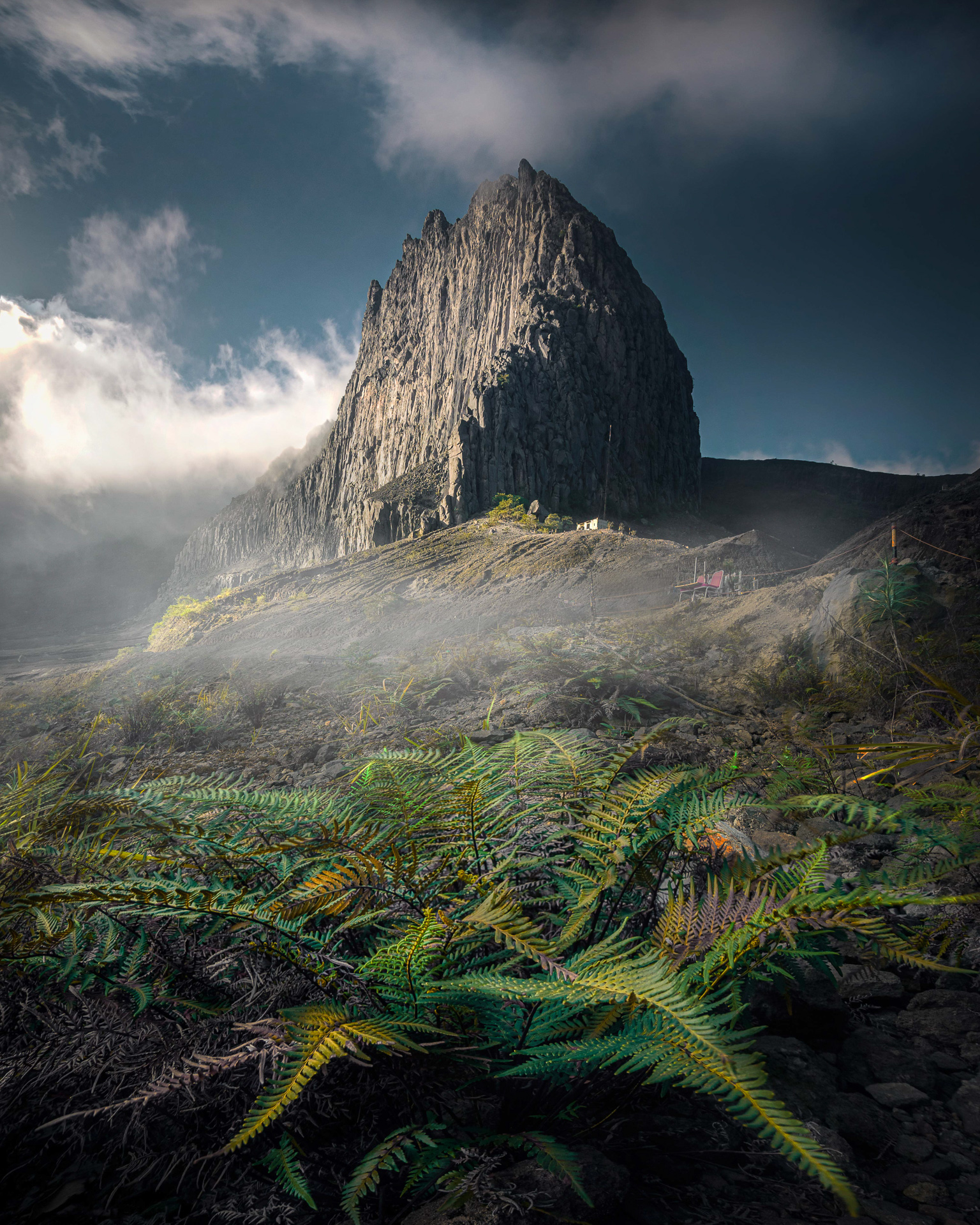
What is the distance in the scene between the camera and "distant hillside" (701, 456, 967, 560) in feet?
169

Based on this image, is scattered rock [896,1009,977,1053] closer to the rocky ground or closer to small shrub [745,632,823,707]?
the rocky ground

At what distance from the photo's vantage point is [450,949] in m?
0.73

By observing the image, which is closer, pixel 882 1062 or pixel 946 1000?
pixel 882 1062

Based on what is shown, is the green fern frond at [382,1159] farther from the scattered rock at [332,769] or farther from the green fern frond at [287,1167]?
the scattered rock at [332,769]

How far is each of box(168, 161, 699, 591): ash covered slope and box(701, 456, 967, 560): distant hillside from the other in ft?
21.0

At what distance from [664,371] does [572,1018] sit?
60.6 meters

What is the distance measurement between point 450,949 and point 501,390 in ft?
135

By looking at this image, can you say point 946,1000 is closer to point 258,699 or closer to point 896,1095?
point 896,1095

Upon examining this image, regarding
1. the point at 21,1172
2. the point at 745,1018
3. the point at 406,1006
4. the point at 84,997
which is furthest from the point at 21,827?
the point at 745,1018

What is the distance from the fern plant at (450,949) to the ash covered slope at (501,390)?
32.7 metres

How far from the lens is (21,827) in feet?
4.77

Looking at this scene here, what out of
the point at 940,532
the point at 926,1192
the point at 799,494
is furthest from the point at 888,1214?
the point at 799,494

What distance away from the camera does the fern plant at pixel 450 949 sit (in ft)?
1.81

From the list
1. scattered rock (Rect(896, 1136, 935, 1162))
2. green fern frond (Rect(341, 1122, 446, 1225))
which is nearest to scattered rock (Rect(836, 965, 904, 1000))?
scattered rock (Rect(896, 1136, 935, 1162))
